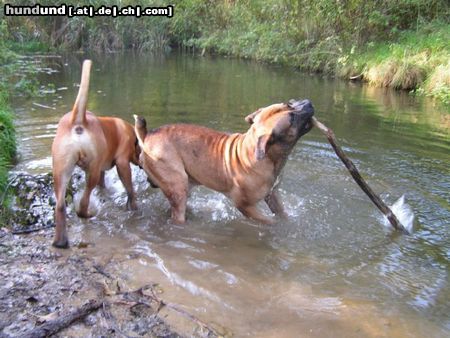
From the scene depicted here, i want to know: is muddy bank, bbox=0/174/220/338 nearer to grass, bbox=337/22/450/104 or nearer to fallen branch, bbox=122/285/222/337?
fallen branch, bbox=122/285/222/337

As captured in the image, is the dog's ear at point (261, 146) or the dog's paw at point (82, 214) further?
the dog's paw at point (82, 214)

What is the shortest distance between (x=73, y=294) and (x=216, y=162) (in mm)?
2354

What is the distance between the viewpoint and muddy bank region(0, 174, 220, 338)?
3.33 metres

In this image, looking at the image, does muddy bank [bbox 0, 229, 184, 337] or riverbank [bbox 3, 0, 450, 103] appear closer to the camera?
muddy bank [bbox 0, 229, 184, 337]

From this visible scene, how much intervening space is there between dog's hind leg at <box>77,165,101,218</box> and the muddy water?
0.13 metres

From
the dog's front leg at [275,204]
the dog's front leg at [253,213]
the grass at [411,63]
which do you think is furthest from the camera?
the grass at [411,63]

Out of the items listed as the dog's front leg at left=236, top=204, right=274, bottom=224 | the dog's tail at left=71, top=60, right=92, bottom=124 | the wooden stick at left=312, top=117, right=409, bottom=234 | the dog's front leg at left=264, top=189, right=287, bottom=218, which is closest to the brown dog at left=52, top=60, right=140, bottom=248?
the dog's tail at left=71, top=60, right=92, bottom=124

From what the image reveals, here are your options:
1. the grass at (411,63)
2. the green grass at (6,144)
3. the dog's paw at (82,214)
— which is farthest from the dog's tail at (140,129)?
the grass at (411,63)

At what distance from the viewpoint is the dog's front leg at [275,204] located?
566 centimetres

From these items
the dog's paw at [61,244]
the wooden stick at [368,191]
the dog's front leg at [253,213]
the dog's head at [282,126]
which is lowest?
the dog's paw at [61,244]

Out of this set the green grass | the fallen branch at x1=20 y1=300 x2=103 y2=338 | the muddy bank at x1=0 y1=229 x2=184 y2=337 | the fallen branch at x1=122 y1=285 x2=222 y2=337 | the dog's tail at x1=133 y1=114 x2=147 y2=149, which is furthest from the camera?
the green grass

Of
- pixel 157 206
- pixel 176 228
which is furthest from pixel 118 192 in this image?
pixel 176 228

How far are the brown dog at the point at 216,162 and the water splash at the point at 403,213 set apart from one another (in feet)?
4.51

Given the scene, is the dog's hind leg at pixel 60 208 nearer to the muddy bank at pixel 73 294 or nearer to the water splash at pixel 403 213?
the muddy bank at pixel 73 294
